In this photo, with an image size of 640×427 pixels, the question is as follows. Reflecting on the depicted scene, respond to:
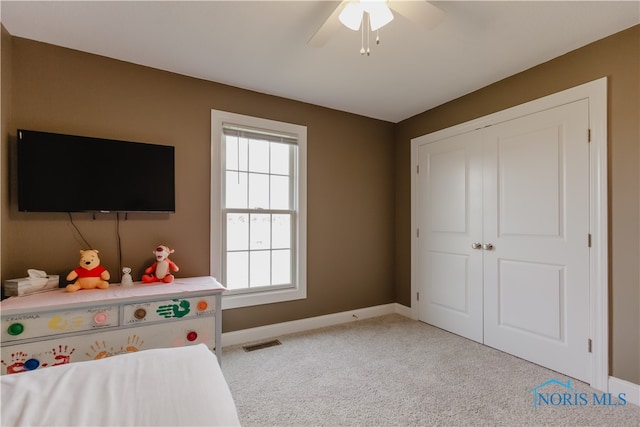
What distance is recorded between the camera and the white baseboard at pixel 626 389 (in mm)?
1960

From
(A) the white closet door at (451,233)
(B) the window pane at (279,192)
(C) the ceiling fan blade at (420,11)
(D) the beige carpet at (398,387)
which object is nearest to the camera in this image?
(C) the ceiling fan blade at (420,11)

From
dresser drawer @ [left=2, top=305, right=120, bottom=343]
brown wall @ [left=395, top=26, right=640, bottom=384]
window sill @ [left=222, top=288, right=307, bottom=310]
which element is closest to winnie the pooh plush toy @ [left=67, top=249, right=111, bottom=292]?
dresser drawer @ [left=2, top=305, right=120, bottom=343]

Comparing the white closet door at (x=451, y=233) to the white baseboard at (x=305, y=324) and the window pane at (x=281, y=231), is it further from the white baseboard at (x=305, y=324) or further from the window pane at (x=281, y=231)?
the window pane at (x=281, y=231)

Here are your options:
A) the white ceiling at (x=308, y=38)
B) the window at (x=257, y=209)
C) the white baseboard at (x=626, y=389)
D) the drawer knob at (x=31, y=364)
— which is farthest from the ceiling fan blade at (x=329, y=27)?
the white baseboard at (x=626, y=389)

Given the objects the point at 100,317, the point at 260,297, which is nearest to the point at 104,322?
the point at 100,317

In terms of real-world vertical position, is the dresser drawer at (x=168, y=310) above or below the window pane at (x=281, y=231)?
below

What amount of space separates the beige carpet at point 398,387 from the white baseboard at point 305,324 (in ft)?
0.38

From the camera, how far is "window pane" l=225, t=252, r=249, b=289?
2.94m

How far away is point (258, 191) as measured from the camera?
3.09 m

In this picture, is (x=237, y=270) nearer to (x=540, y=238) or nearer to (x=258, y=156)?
(x=258, y=156)

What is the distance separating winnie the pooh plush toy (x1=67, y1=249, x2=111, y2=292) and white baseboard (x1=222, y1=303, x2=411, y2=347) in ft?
3.71

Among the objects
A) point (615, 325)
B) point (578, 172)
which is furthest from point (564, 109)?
point (615, 325)

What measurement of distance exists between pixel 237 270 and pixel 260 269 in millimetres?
235

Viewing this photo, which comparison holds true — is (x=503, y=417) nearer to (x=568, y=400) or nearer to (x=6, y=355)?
(x=568, y=400)
